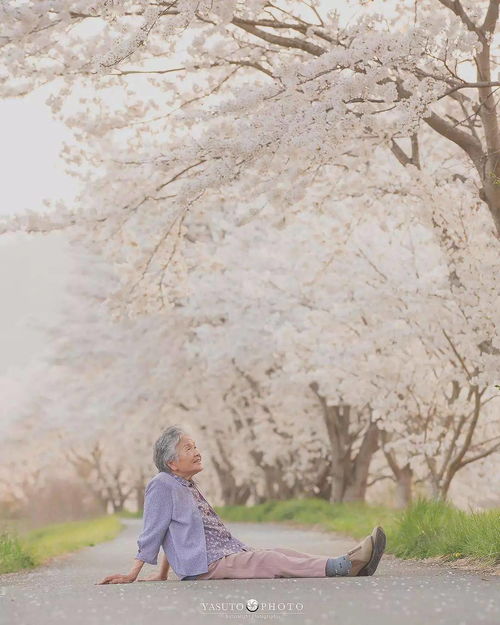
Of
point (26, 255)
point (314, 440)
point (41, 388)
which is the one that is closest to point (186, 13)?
point (314, 440)

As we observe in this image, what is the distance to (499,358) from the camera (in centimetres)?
1107

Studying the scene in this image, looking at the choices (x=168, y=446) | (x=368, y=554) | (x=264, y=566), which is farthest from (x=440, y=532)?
(x=168, y=446)

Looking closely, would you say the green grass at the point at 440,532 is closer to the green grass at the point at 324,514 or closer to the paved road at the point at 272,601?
the green grass at the point at 324,514

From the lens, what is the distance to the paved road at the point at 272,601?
485cm

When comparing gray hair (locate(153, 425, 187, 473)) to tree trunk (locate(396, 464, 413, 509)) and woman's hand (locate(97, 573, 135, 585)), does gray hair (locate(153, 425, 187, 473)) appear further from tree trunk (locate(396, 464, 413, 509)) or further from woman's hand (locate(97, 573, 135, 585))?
tree trunk (locate(396, 464, 413, 509))

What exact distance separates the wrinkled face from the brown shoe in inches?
51.1

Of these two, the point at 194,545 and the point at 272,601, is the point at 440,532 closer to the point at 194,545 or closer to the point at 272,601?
the point at 194,545

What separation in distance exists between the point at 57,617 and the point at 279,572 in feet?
6.49

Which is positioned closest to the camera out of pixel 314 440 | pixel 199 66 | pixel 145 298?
pixel 199 66

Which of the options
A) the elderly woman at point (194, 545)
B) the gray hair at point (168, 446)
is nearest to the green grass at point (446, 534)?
the elderly woman at point (194, 545)

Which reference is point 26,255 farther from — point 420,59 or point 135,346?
point 420,59

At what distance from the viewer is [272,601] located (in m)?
5.41

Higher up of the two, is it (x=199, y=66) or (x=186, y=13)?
(x=199, y=66)

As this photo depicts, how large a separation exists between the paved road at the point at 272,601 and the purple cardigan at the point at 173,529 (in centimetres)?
18
